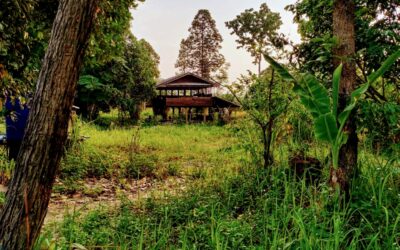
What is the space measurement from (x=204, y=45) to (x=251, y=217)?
41.3m

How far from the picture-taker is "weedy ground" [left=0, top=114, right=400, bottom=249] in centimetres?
334

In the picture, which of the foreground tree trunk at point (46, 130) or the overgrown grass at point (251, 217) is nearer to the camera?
the foreground tree trunk at point (46, 130)

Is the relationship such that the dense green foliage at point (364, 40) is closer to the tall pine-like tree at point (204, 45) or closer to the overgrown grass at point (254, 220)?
the overgrown grass at point (254, 220)

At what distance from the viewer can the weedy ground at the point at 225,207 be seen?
334cm

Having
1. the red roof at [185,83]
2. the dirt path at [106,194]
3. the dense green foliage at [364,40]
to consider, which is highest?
the red roof at [185,83]

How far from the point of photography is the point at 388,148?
446 cm

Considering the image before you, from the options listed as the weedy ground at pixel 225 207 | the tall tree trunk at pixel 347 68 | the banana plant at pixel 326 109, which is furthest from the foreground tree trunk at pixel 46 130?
the tall tree trunk at pixel 347 68

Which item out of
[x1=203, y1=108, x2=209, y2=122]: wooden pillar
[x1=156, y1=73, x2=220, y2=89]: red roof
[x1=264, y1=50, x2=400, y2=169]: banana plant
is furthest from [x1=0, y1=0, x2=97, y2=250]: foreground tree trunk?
[x1=156, y1=73, x2=220, y2=89]: red roof

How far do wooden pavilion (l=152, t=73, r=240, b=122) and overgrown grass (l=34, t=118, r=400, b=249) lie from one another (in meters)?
20.8

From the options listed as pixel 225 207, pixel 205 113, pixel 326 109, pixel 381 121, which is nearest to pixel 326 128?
pixel 326 109

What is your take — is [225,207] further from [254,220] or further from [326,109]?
[326,109]

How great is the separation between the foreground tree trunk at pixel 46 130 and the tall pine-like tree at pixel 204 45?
134ft

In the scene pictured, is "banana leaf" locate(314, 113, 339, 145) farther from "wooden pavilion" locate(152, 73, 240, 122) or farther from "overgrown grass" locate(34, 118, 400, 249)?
"wooden pavilion" locate(152, 73, 240, 122)

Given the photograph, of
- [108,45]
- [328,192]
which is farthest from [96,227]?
[108,45]
